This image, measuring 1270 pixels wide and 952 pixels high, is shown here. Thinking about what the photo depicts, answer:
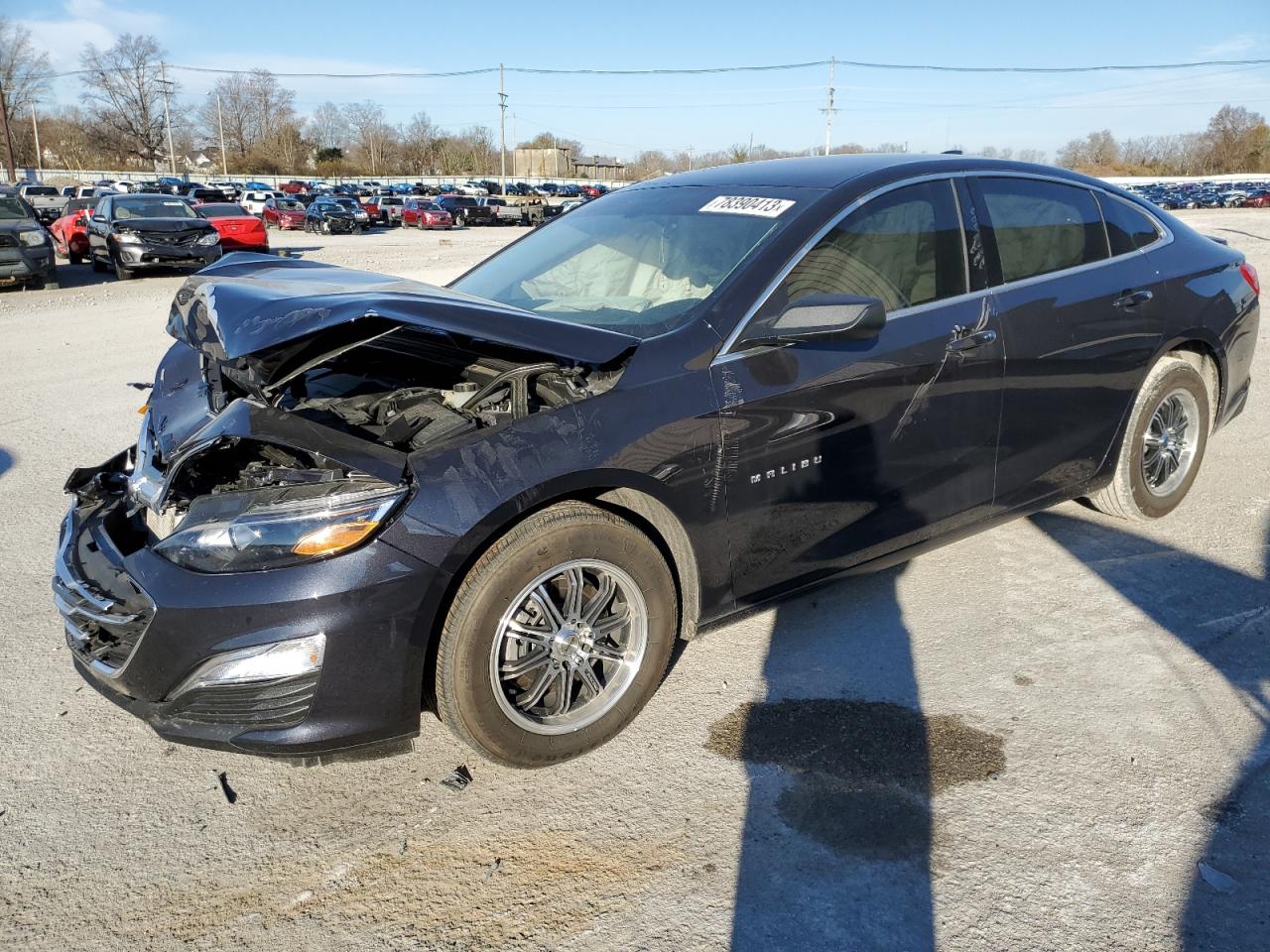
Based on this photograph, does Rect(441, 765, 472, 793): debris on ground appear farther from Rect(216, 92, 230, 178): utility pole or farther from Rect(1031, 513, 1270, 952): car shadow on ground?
Rect(216, 92, 230, 178): utility pole

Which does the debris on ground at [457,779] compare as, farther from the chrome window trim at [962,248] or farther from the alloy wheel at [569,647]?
the chrome window trim at [962,248]

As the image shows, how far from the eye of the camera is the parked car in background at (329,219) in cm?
3588

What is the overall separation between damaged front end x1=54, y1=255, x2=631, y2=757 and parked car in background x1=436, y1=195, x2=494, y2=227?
140 ft

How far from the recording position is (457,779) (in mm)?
2807

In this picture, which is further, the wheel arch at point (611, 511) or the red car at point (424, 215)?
the red car at point (424, 215)

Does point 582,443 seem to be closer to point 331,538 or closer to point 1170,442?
point 331,538

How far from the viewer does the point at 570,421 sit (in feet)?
8.92

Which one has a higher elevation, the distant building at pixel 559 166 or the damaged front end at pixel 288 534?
the distant building at pixel 559 166

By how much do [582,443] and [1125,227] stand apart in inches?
123

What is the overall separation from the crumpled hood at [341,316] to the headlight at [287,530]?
434mm

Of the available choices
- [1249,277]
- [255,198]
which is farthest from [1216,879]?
[255,198]

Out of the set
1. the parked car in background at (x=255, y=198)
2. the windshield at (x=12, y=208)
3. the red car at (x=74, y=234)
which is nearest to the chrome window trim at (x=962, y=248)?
the windshield at (x=12, y=208)

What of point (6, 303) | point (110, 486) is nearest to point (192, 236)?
point (6, 303)

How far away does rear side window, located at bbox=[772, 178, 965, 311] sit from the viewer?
10.5ft
